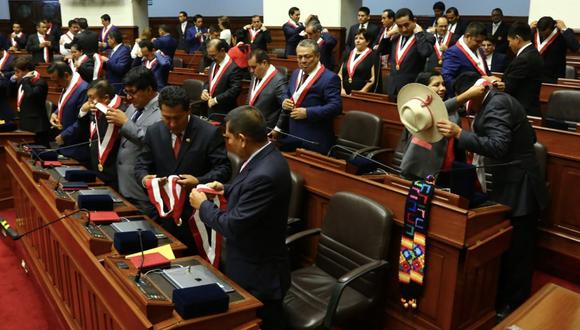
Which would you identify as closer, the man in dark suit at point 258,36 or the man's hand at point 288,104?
the man's hand at point 288,104

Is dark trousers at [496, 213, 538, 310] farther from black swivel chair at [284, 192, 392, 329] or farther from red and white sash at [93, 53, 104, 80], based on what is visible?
red and white sash at [93, 53, 104, 80]

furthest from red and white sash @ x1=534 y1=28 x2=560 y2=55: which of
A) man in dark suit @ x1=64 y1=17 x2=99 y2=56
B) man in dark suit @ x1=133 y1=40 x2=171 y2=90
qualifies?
man in dark suit @ x1=64 y1=17 x2=99 y2=56

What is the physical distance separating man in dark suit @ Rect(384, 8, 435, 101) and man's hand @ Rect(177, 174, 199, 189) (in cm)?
240

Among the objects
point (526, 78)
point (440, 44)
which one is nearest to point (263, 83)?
point (526, 78)

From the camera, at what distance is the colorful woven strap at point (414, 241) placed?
2361 millimetres

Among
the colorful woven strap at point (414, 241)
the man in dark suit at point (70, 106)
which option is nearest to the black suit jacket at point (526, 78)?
the colorful woven strap at point (414, 241)

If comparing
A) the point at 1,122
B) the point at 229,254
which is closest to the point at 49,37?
the point at 1,122

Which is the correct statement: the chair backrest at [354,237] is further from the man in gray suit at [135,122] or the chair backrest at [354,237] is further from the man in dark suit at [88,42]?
the man in dark suit at [88,42]

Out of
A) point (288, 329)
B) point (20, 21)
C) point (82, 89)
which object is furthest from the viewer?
point (20, 21)

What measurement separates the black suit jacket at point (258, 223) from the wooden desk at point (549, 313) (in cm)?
81

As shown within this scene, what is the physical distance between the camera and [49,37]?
8711mm

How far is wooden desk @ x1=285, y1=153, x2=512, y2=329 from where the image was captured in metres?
2.29

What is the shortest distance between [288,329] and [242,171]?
2.25 feet

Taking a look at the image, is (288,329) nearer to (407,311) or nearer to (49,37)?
(407,311)
